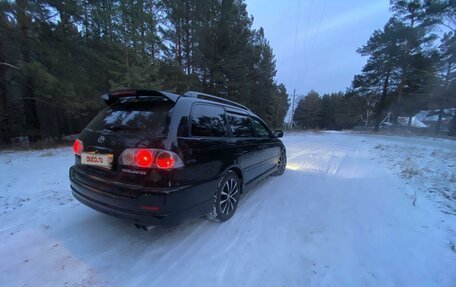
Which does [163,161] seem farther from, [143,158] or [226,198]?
[226,198]

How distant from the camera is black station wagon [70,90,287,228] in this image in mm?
2283

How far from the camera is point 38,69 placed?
26.2 ft

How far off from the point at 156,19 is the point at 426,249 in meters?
18.3

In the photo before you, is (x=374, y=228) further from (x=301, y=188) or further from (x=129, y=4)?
(x=129, y=4)

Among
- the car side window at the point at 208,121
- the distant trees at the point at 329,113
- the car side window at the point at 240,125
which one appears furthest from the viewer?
the distant trees at the point at 329,113

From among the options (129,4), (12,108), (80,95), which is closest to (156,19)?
(129,4)

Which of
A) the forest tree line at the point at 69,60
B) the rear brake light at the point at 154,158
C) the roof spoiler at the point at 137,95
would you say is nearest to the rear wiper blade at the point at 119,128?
the rear brake light at the point at 154,158

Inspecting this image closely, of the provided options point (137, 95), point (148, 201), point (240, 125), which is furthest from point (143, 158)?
point (240, 125)

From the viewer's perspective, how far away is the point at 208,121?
2.99 meters

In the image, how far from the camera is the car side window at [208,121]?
273 centimetres

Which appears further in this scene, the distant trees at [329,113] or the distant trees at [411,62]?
the distant trees at [329,113]

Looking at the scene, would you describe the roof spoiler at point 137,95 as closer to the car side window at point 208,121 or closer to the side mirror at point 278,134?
the car side window at point 208,121

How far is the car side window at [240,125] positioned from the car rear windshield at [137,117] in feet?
4.05

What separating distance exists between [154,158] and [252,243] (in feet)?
5.01
